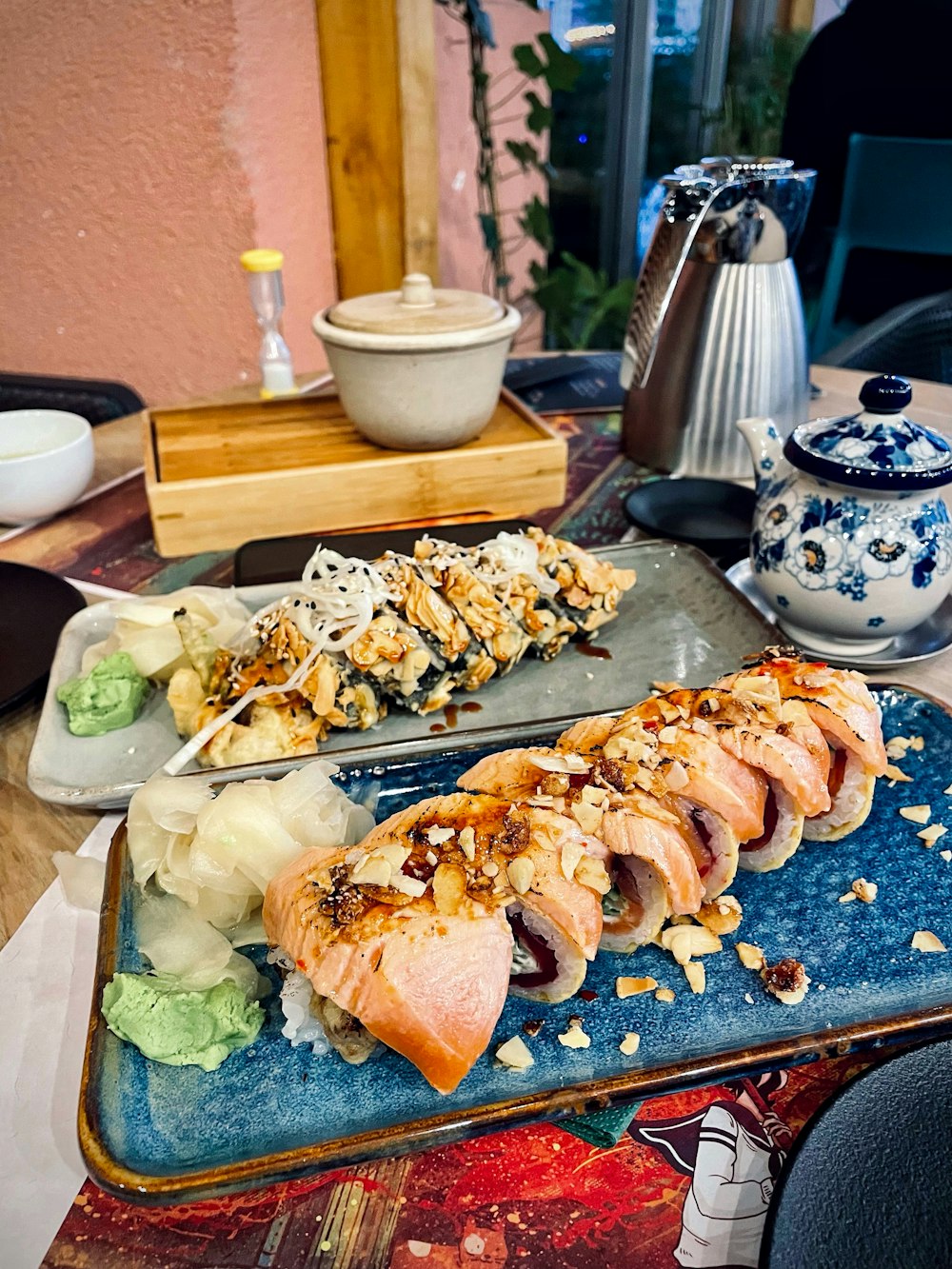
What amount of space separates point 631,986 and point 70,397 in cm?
239

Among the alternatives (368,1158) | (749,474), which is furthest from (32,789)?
(749,474)

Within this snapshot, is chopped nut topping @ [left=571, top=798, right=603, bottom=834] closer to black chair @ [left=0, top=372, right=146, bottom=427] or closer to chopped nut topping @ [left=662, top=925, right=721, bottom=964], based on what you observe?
chopped nut topping @ [left=662, top=925, right=721, bottom=964]

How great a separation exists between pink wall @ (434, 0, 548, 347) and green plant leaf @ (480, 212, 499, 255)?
276mm

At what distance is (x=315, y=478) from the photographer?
5.64 feet

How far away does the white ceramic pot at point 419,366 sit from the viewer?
167 cm

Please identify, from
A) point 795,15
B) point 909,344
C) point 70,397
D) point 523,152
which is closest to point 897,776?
point 909,344

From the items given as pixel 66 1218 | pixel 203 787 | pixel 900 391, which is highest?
pixel 900 391

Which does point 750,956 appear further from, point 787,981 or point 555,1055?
point 555,1055

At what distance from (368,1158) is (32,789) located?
618mm

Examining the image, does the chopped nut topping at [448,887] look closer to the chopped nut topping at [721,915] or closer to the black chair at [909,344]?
the chopped nut topping at [721,915]

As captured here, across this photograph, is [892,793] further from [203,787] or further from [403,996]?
[203,787]

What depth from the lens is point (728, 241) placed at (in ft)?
5.59

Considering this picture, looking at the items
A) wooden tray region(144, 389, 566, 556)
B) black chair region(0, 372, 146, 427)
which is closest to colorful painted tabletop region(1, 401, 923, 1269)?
wooden tray region(144, 389, 566, 556)

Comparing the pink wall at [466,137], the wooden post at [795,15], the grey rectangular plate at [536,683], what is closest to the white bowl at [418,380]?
the grey rectangular plate at [536,683]
